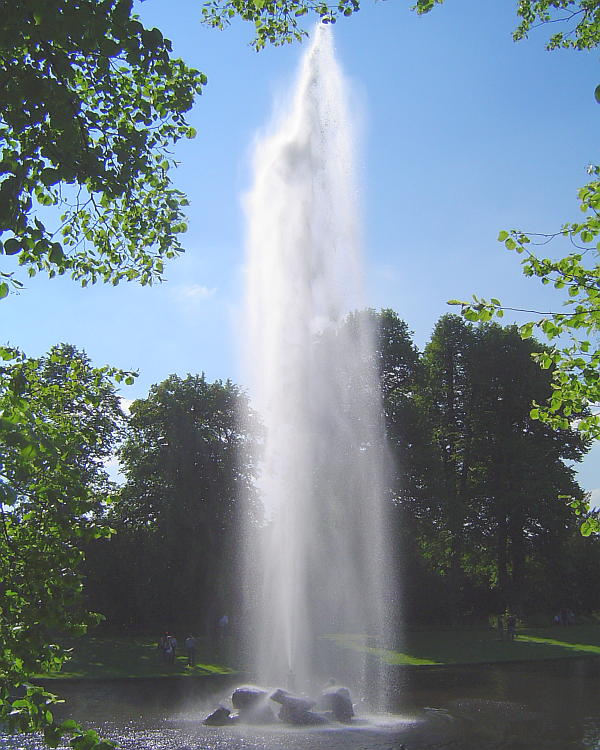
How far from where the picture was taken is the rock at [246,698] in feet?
58.0

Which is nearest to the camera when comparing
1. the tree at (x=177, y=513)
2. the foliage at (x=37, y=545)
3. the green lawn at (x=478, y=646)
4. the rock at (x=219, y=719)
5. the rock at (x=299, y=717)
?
the foliage at (x=37, y=545)

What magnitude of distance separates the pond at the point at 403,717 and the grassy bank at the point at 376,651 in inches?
108

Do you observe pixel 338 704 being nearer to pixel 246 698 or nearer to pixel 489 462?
pixel 246 698

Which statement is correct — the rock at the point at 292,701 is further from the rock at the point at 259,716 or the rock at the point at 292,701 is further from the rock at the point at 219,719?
the rock at the point at 219,719

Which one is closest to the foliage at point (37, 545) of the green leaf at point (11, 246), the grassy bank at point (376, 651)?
the green leaf at point (11, 246)

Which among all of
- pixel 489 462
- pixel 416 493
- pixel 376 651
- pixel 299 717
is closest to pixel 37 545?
pixel 299 717

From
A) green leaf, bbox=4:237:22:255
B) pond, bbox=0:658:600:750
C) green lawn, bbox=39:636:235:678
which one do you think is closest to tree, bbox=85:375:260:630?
green lawn, bbox=39:636:235:678

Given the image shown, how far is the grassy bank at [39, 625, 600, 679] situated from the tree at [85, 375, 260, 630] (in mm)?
2557

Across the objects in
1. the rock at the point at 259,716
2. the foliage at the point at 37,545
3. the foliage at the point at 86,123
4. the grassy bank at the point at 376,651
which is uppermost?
the foliage at the point at 86,123

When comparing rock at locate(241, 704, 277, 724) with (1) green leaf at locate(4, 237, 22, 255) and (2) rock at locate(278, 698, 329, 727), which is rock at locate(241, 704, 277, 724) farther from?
Answer: (1) green leaf at locate(4, 237, 22, 255)

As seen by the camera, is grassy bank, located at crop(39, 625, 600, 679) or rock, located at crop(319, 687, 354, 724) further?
grassy bank, located at crop(39, 625, 600, 679)

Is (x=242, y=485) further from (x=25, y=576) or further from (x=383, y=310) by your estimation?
(x=25, y=576)

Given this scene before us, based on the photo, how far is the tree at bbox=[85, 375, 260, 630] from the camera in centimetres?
3775

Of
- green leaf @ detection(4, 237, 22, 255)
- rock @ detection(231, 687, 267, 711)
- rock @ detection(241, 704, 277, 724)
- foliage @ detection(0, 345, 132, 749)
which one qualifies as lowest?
rock @ detection(241, 704, 277, 724)
